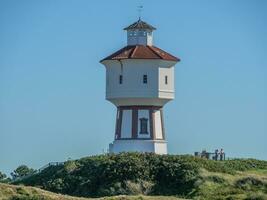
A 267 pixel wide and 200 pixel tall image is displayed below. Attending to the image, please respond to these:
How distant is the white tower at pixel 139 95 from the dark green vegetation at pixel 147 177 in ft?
21.1

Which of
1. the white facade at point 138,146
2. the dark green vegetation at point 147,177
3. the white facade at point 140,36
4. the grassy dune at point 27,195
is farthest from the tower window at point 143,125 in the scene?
the grassy dune at point 27,195

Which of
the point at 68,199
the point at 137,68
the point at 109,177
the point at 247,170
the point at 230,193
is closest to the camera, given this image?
the point at 68,199

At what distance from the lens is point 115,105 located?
68875 millimetres

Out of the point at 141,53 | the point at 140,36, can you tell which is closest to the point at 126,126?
the point at 141,53

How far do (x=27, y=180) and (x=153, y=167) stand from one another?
251 inches

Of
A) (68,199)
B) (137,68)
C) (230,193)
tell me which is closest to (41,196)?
(68,199)

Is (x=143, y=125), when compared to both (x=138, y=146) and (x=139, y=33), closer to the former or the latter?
(x=138, y=146)

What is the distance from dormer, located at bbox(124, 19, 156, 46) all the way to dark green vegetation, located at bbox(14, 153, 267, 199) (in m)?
Answer: 9.97

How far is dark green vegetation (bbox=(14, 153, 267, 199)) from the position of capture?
54656mm

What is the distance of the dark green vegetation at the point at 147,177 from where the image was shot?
54.7 m

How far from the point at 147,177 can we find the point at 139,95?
10.8m

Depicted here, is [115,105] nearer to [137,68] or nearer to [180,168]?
[137,68]

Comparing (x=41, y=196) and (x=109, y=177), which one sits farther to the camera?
(x=109, y=177)

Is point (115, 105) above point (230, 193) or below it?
above
